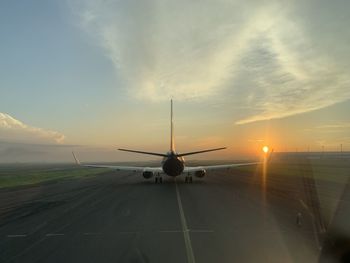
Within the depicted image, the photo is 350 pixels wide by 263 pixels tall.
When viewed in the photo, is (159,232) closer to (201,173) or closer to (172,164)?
(172,164)

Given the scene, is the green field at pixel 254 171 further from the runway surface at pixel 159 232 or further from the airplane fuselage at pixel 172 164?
the runway surface at pixel 159 232

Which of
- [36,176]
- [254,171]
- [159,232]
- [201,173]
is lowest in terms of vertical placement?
[159,232]

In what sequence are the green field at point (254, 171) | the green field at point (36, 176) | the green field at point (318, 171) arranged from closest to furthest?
1. the green field at point (318, 171)
2. the green field at point (254, 171)
3. the green field at point (36, 176)

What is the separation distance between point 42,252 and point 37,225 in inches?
226

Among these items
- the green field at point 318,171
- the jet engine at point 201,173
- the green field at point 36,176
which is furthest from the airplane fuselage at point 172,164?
the green field at point 36,176

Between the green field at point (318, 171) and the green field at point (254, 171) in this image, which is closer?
the green field at point (318, 171)

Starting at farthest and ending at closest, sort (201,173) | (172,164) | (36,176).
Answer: (36,176) → (201,173) → (172,164)

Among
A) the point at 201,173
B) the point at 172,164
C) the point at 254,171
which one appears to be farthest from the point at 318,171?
the point at 172,164

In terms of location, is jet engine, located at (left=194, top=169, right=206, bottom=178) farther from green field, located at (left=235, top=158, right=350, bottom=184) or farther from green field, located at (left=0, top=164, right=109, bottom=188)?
green field, located at (left=0, top=164, right=109, bottom=188)

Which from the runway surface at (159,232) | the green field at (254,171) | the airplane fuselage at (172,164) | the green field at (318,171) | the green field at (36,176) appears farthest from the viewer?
the green field at (36,176)

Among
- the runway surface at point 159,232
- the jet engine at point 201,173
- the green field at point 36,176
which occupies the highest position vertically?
the green field at point 36,176

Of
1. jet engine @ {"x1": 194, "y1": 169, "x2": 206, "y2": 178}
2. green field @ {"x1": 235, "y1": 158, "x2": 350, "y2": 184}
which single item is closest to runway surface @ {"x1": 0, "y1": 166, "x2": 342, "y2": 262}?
jet engine @ {"x1": 194, "y1": 169, "x2": 206, "y2": 178}

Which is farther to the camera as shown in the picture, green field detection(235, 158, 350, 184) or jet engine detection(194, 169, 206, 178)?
green field detection(235, 158, 350, 184)

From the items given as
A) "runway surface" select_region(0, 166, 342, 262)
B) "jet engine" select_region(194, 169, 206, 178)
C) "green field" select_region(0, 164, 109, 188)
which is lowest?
"runway surface" select_region(0, 166, 342, 262)
